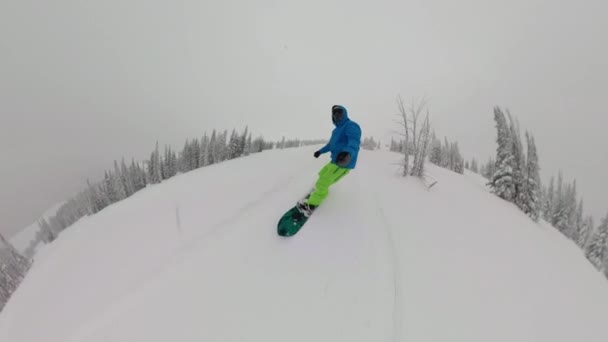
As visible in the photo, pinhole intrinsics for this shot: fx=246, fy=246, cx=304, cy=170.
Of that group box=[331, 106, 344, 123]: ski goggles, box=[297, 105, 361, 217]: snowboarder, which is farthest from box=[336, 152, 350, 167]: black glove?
box=[331, 106, 344, 123]: ski goggles

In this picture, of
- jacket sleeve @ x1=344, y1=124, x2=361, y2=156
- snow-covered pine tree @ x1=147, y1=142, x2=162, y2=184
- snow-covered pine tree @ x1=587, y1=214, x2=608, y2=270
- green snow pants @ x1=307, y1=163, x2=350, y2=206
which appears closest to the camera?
jacket sleeve @ x1=344, y1=124, x2=361, y2=156

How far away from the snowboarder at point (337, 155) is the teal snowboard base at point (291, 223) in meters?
0.12

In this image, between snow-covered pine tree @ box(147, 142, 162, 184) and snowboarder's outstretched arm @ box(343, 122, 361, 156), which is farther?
snow-covered pine tree @ box(147, 142, 162, 184)

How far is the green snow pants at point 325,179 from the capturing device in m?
5.60

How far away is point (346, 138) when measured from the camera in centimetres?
583

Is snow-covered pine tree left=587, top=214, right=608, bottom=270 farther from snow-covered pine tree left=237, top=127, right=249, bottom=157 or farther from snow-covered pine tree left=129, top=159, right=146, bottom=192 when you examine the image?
snow-covered pine tree left=129, top=159, right=146, bottom=192

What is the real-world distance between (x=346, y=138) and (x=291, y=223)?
2.35 metres

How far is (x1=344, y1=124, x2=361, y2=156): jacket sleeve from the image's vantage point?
5.47 meters

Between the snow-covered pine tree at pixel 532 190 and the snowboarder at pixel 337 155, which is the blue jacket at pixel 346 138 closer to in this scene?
the snowboarder at pixel 337 155

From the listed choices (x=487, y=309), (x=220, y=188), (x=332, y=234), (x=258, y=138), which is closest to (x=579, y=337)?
(x=487, y=309)

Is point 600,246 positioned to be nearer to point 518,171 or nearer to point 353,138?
point 518,171

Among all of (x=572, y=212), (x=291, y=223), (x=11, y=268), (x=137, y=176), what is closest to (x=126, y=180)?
(x=137, y=176)

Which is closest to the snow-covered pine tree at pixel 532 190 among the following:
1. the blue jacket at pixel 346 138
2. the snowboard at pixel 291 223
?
the blue jacket at pixel 346 138

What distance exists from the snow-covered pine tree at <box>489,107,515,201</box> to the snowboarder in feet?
31.8
